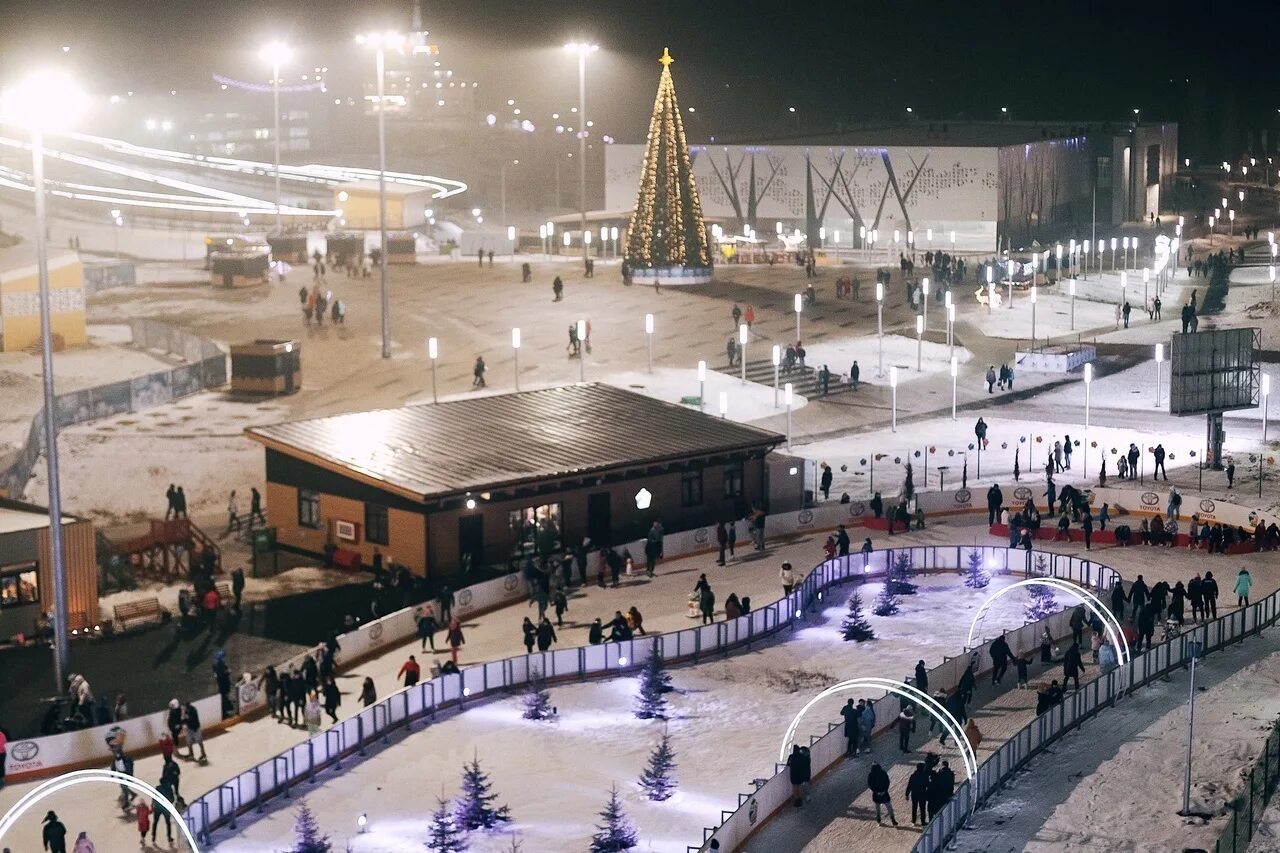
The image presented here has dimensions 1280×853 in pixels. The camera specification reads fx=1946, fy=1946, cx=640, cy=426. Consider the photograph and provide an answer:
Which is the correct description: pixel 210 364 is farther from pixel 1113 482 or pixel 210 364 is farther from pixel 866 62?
pixel 866 62

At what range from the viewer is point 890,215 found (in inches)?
3792

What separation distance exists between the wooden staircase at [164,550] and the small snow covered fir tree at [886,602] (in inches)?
539

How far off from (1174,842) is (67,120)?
131 meters

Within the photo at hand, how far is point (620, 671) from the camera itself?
33969 mm

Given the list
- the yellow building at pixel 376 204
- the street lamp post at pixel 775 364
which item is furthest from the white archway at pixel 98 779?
the yellow building at pixel 376 204

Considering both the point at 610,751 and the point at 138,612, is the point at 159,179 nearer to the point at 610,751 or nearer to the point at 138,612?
the point at 138,612

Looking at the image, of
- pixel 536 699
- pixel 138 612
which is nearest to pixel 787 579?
pixel 536 699

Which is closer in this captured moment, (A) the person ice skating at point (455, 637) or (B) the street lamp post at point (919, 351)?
(A) the person ice skating at point (455, 637)

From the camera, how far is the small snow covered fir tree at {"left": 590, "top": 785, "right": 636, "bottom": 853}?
1022 inches

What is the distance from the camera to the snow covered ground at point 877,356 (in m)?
63.8

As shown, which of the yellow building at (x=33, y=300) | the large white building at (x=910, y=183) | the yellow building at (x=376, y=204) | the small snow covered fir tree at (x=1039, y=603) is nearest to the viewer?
the small snow covered fir tree at (x=1039, y=603)

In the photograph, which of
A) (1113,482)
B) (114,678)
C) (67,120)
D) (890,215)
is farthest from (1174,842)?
(67,120)

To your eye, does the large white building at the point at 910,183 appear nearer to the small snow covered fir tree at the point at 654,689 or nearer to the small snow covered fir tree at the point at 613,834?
the small snow covered fir tree at the point at 654,689

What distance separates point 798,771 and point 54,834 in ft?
32.8
